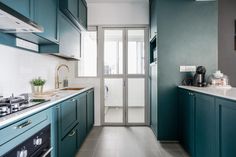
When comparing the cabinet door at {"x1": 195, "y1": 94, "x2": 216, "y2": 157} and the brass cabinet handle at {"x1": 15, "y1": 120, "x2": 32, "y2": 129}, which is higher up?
the brass cabinet handle at {"x1": 15, "y1": 120, "x2": 32, "y2": 129}

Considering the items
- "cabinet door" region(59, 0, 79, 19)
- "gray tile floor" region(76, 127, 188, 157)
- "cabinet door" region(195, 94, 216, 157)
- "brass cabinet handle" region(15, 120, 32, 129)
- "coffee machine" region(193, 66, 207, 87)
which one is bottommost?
"gray tile floor" region(76, 127, 188, 157)

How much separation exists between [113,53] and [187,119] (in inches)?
96.1

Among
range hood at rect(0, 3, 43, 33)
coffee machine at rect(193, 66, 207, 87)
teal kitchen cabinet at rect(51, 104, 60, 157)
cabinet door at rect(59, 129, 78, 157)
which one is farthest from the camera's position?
coffee machine at rect(193, 66, 207, 87)

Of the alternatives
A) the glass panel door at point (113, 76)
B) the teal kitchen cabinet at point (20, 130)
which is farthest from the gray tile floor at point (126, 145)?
the teal kitchen cabinet at point (20, 130)

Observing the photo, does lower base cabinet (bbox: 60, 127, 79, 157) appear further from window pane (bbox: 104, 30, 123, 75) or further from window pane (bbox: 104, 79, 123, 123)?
window pane (bbox: 104, 30, 123, 75)

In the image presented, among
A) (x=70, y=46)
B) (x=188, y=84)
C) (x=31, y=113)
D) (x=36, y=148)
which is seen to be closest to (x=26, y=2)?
(x=31, y=113)

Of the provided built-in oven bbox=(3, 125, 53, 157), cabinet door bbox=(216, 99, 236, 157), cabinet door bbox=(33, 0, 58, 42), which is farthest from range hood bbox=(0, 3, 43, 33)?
cabinet door bbox=(216, 99, 236, 157)

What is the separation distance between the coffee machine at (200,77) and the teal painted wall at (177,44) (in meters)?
0.22

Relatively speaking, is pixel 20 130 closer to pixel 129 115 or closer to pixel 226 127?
pixel 226 127

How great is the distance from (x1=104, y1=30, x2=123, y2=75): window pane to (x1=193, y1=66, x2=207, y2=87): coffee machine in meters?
1.89

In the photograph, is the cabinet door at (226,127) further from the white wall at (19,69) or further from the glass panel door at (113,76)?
the glass panel door at (113,76)

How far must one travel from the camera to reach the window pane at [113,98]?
4.84 meters

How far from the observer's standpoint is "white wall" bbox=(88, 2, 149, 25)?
15.4 feet

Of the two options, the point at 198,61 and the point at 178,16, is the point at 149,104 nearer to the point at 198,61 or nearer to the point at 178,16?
the point at 198,61
